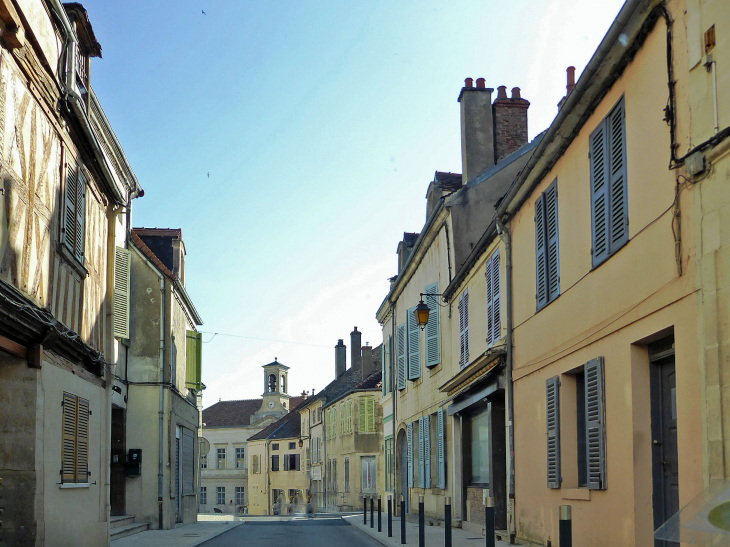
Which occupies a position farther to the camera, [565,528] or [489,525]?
[489,525]

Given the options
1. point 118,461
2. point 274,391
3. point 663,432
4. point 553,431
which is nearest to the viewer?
point 663,432

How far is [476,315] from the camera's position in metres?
16.4

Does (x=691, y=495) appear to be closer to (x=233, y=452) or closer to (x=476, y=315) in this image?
(x=476, y=315)

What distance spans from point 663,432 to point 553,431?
3041 mm

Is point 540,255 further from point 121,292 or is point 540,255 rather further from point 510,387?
point 121,292

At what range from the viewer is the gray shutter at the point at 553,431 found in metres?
10.6

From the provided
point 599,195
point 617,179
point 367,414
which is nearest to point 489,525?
point 599,195

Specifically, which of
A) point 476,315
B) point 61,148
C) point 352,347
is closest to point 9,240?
point 61,148

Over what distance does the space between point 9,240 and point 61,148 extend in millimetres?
2565

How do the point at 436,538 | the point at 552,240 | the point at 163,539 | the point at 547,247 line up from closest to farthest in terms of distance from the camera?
the point at 552,240 → the point at 547,247 → the point at 436,538 → the point at 163,539

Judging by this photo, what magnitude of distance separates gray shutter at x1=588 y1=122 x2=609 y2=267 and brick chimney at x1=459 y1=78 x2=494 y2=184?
11.3m

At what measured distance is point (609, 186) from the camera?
870cm

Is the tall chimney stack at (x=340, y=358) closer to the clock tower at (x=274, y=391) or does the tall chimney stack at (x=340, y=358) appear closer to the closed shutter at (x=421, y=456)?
the clock tower at (x=274, y=391)

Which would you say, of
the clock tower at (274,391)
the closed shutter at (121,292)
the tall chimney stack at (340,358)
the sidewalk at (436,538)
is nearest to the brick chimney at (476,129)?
the sidewalk at (436,538)
